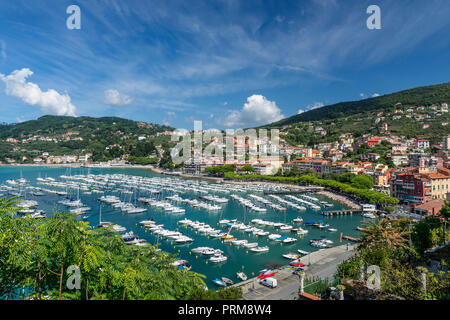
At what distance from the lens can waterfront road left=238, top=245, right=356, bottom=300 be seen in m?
11.8

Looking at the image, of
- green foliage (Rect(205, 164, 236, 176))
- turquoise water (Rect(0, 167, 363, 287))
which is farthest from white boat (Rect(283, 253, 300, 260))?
green foliage (Rect(205, 164, 236, 176))

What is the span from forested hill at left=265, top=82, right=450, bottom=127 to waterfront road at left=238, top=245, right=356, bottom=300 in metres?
107

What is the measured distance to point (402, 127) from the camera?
8162cm

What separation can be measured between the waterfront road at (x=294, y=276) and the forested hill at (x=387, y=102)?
107 metres

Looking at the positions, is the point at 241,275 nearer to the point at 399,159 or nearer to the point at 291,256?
the point at 291,256

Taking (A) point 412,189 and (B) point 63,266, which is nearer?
(B) point 63,266

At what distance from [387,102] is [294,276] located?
12671 cm

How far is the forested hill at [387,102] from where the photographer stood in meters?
103

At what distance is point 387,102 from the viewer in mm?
117812

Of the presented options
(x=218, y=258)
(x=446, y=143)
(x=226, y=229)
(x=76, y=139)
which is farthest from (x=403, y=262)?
(x=76, y=139)

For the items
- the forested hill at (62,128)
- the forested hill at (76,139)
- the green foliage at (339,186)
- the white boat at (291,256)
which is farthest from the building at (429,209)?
the forested hill at (62,128)

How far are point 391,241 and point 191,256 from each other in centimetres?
1209

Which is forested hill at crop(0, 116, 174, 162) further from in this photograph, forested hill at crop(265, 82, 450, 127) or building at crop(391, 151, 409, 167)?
building at crop(391, 151, 409, 167)

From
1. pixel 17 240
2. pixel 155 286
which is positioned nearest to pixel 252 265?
pixel 155 286
